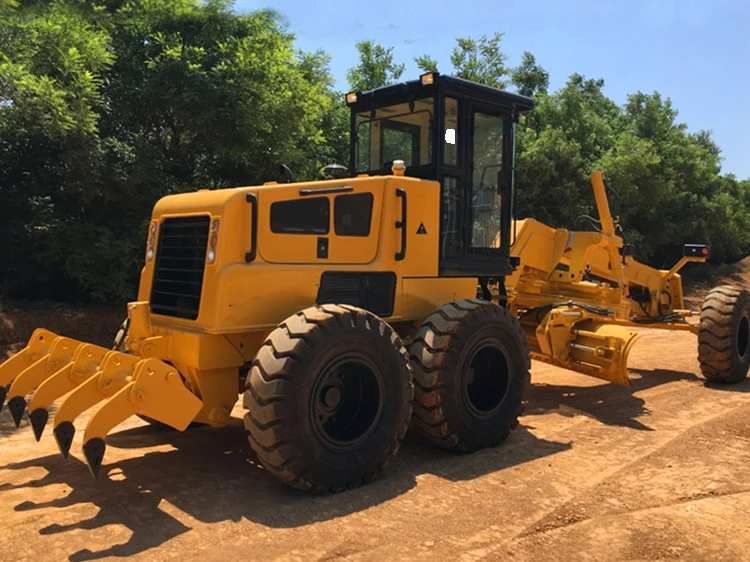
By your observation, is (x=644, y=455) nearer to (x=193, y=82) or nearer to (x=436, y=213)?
(x=436, y=213)

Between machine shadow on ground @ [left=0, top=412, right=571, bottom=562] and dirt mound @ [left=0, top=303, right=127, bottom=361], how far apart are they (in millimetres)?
5130

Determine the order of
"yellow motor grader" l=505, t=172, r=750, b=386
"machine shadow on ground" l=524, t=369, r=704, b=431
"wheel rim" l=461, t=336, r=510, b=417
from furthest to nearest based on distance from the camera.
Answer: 1. "yellow motor grader" l=505, t=172, r=750, b=386
2. "machine shadow on ground" l=524, t=369, r=704, b=431
3. "wheel rim" l=461, t=336, r=510, b=417

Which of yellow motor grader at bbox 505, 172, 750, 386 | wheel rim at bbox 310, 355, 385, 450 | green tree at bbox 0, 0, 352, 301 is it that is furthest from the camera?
green tree at bbox 0, 0, 352, 301

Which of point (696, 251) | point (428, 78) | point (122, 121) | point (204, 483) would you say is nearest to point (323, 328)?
point (204, 483)

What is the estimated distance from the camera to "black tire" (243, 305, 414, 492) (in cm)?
437

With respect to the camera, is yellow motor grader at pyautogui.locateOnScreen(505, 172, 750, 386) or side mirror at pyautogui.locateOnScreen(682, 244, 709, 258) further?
side mirror at pyautogui.locateOnScreen(682, 244, 709, 258)

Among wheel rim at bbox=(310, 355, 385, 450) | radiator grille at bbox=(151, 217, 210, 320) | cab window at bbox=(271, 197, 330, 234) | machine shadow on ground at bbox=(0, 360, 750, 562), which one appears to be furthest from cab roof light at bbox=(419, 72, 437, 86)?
machine shadow on ground at bbox=(0, 360, 750, 562)

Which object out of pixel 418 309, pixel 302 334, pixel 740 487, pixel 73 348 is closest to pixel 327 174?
pixel 418 309

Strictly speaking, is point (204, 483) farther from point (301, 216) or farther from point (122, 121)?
point (122, 121)

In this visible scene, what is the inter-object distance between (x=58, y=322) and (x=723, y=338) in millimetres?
10030

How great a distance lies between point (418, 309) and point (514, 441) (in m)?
1.46

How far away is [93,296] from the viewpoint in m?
11.3

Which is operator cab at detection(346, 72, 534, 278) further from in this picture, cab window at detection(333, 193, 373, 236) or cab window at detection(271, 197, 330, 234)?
cab window at detection(271, 197, 330, 234)

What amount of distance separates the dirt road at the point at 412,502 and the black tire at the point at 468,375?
24 centimetres
